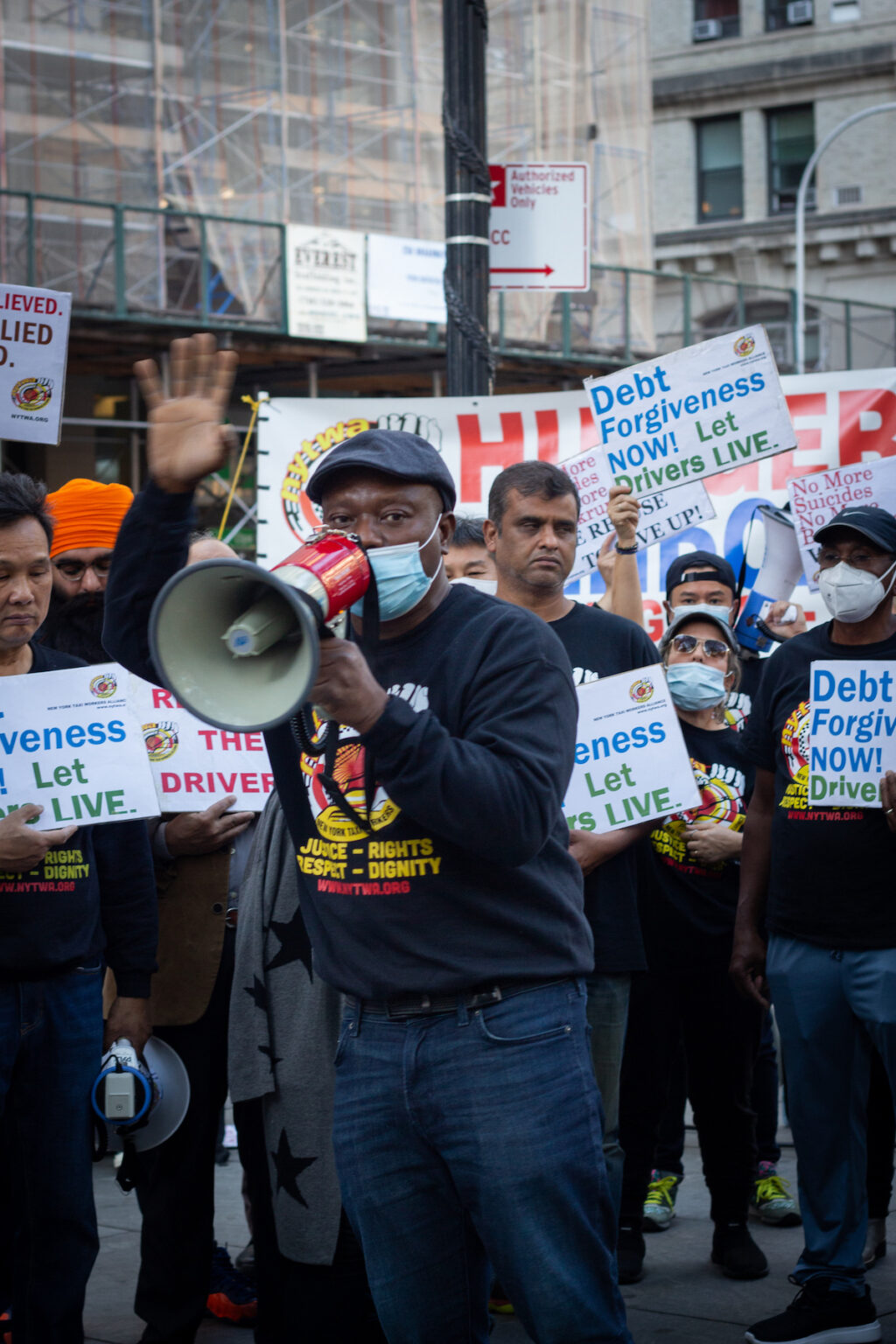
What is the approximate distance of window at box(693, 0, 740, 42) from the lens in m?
34.2

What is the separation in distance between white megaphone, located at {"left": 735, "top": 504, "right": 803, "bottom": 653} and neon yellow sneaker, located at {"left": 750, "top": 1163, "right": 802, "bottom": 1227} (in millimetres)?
2104

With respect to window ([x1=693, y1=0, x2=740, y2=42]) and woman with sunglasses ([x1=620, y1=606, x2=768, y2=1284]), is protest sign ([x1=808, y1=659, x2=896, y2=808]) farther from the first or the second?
window ([x1=693, y1=0, x2=740, y2=42])

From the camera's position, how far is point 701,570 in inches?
214

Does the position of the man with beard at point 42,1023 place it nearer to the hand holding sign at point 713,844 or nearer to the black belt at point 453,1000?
the black belt at point 453,1000

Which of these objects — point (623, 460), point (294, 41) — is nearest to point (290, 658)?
point (623, 460)

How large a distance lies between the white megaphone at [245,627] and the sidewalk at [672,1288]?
8.61 feet

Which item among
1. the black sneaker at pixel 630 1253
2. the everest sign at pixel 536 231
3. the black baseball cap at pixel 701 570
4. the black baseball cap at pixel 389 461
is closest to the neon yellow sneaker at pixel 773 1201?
the black sneaker at pixel 630 1253

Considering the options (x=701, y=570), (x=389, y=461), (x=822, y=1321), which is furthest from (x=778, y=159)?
(x=389, y=461)

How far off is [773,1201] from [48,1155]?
9.01ft

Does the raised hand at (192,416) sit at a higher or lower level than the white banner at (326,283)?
lower

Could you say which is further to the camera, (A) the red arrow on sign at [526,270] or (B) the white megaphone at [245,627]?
(A) the red arrow on sign at [526,270]

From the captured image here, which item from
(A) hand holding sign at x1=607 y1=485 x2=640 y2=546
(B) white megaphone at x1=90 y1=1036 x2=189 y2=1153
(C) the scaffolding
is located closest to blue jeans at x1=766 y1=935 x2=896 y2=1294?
(A) hand holding sign at x1=607 y1=485 x2=640 y2=546

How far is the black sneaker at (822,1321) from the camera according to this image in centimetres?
405

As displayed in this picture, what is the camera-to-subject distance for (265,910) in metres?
3.67
